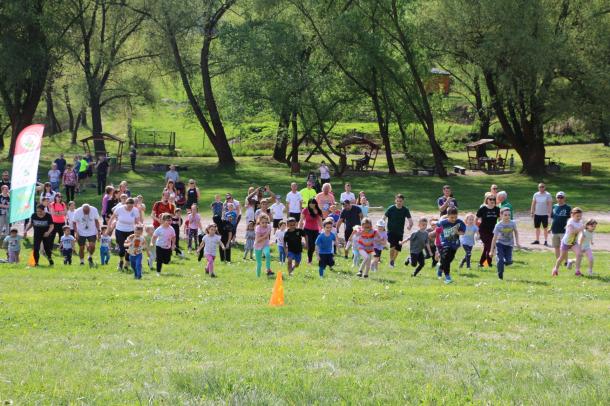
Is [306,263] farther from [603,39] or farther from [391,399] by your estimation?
[603,39]

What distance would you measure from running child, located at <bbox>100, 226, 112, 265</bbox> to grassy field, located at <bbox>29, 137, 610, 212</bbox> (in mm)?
12953

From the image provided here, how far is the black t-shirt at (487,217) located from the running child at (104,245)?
8.78 m

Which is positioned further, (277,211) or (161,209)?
(277,211)

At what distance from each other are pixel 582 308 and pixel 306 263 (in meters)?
8.34

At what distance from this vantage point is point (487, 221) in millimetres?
19203

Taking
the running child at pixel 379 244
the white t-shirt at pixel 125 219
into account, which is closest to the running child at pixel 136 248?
the white t-shirt at pixel 125 219

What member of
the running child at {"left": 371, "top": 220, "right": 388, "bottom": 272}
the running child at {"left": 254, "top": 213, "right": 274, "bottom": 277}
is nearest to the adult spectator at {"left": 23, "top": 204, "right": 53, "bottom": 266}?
the running child at {"left": 254, "top": 213, "right": 274, "bottom": 277}

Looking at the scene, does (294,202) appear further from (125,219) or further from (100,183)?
(100,183)

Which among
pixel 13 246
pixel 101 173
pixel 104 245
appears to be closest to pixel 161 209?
pixel 104 245

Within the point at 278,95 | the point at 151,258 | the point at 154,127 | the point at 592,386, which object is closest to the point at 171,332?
the point at 592,386

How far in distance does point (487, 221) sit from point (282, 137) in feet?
89.7

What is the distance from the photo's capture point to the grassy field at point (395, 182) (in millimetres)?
35094

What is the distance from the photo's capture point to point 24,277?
17141 mm

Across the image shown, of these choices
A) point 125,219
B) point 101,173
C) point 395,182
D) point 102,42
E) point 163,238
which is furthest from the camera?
point 102,42
